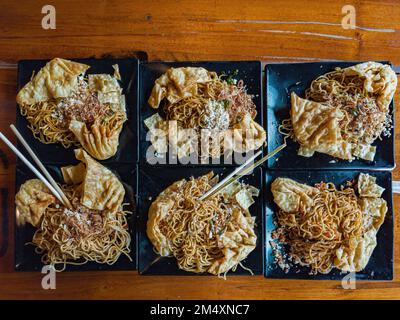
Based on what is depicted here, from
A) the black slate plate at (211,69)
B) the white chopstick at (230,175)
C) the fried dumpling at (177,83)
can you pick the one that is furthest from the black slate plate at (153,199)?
the fried dumpling at (177,83)

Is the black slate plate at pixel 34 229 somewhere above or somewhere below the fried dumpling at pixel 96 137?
below

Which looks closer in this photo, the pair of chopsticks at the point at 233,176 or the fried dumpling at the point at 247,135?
the pair of chopsticks at the point at 233,176

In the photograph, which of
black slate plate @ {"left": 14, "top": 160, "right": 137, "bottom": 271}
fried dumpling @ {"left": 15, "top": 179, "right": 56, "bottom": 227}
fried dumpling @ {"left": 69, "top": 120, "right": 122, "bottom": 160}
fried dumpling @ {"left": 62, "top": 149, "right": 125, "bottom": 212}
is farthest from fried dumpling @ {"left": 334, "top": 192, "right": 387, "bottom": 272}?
fried dumpling @ {"left": 15, "top": 179, "right": 56, "bottom": 227}

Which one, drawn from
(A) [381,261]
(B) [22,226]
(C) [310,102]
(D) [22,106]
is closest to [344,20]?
(C) [310,102]

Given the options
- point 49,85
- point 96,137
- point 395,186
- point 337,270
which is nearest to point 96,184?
point 96,137

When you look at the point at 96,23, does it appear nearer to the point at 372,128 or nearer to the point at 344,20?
the point at 344,20

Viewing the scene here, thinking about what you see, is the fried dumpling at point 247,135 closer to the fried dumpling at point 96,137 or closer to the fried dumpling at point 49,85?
the fried dumpling at point 96,137
